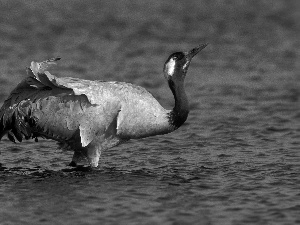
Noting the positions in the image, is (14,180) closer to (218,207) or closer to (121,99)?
(121,99)

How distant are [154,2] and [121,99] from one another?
43.7ft

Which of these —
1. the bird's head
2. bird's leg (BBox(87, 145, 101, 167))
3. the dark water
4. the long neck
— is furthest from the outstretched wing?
the bird's head

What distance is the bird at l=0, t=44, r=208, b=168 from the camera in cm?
1185

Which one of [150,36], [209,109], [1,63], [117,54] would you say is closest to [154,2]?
[150,36]

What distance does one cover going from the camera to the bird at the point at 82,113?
38.9ft

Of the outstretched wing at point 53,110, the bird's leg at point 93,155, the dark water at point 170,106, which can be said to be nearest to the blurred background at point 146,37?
the dark water at point 170,106

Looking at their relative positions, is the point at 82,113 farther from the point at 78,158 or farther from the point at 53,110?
the point at 78,158

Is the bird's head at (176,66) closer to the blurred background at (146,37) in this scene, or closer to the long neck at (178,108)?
the long neck at (178,108)

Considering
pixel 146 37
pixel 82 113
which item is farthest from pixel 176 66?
pixel 146 37

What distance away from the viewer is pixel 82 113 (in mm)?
11875

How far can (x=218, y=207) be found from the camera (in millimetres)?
10164

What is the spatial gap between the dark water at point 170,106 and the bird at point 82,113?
419 mm

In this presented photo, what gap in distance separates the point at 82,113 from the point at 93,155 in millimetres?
598

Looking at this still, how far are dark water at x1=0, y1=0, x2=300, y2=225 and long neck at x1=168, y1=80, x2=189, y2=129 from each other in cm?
59
